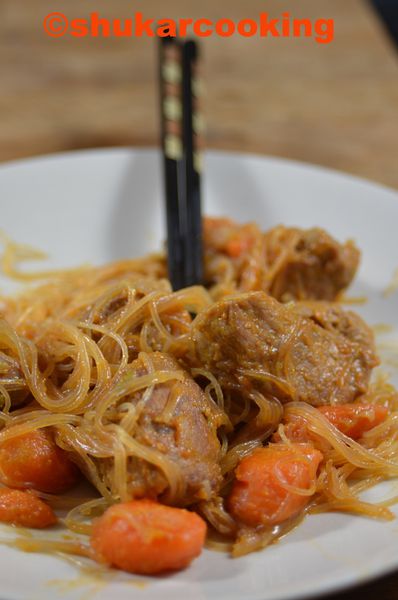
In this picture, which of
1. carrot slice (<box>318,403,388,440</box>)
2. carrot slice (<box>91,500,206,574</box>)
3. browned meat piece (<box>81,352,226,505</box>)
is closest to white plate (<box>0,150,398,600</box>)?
carrot slice (<box>318,403,388,440</box>)

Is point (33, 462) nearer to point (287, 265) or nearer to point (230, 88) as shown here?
point (287, 265)

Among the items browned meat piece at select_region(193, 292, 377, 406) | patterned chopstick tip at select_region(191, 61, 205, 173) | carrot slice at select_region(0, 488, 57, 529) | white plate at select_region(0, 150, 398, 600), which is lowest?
carrot slice at select_region(0, 488, 57, 529)

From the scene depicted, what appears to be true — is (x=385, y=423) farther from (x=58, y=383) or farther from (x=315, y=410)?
(x=58, y=383)

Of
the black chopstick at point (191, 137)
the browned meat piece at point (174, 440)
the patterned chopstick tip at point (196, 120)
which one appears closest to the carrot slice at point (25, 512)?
the browned meat piece at point (174, 440)

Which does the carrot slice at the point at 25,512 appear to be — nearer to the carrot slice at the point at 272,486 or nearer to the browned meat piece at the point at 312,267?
the carrot slice at the point at 272,486

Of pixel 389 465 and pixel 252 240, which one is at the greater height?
pixel 252 240

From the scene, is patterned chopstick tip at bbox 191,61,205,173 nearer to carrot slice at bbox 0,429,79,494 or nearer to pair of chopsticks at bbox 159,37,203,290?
pair of chopsticks at bbox 159,37,203,290

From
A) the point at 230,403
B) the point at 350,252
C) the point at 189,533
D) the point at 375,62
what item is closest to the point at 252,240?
the point at 350,252
